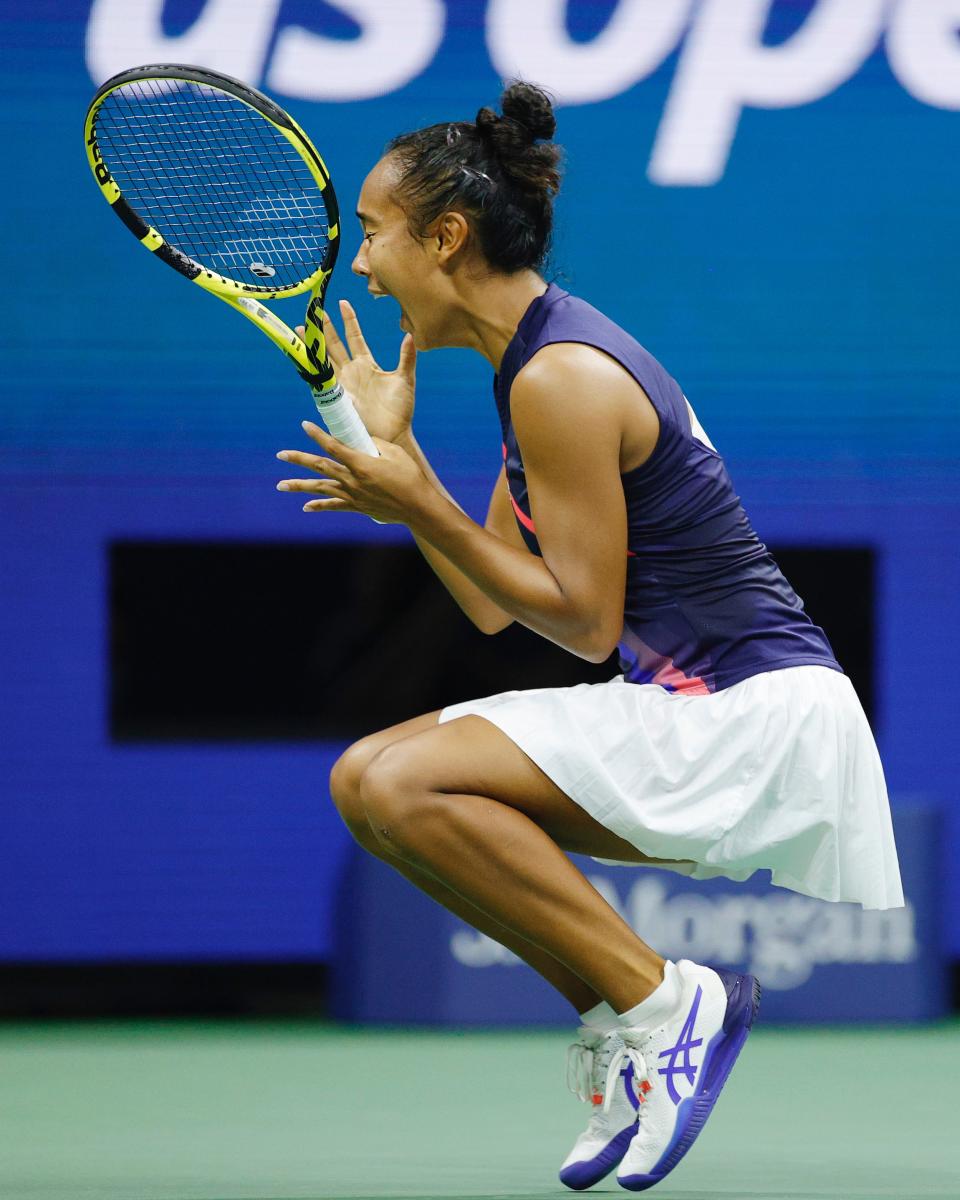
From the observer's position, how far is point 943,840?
562 cm

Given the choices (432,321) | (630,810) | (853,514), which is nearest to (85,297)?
(853,514)

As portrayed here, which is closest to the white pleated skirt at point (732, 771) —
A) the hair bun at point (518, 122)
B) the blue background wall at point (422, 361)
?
the hair bun at point (518, 122)

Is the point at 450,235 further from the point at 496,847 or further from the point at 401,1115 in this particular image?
the point at 401,1115

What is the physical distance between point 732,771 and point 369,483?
0.71 m

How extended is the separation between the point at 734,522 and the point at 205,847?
9.86ft

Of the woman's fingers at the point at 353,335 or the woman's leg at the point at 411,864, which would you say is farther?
Answer: the woman's fingers at the point at 353,335

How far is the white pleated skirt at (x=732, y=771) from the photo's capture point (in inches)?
120

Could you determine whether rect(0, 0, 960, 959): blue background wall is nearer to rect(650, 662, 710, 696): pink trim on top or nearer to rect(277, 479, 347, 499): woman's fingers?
rect(650, 662, 710, 696): pink trim on top

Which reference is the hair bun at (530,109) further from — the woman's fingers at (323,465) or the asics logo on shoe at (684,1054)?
the asics logo on shoe at (684,1054)

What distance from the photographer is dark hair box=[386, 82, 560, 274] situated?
124 inches

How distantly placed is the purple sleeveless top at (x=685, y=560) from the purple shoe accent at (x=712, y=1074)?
470 millimetres

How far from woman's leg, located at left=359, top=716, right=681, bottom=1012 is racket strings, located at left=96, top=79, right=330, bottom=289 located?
6.91ft

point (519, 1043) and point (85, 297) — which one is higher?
point (85, 297)

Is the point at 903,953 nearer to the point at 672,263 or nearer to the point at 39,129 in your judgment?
the point at 672,263
